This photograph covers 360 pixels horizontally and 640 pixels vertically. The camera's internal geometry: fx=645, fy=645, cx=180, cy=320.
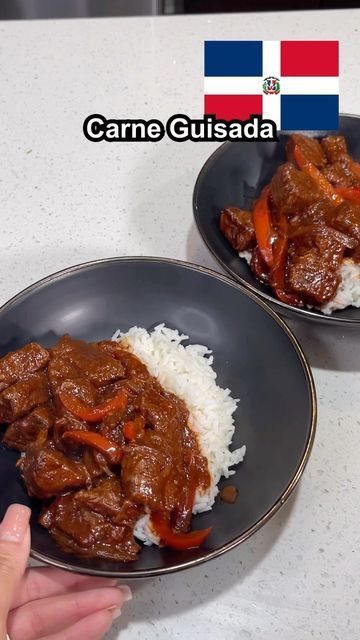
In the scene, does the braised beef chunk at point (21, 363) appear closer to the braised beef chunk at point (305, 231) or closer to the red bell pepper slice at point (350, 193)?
the braised beef chunk at point (305, 231)

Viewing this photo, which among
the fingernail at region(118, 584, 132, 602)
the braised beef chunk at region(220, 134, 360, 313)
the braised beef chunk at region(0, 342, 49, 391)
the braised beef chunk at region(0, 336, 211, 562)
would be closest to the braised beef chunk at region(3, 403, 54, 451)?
the braised beef chunk at region(0, 336, 211, 562)

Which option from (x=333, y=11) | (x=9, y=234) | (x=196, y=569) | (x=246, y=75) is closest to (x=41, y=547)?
(x=196, y=569)

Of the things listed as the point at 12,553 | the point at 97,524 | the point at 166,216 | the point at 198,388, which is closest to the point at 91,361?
the point at 198,388

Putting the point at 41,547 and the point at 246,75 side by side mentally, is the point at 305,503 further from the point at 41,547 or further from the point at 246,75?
the point at 246,75

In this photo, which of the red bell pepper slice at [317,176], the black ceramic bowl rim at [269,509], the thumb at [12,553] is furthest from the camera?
the red bell pepper slice at [317,176]

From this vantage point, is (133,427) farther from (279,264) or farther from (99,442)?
(279,264)

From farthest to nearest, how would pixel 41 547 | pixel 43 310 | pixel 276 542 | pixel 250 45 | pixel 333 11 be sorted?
pixel 333 11, pixel 250 45, pixel 43 310, pixel 276 542, pixel 41 547

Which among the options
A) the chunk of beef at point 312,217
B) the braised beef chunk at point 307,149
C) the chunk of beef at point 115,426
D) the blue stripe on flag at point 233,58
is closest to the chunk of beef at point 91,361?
the chunk of beef at point 115,426
